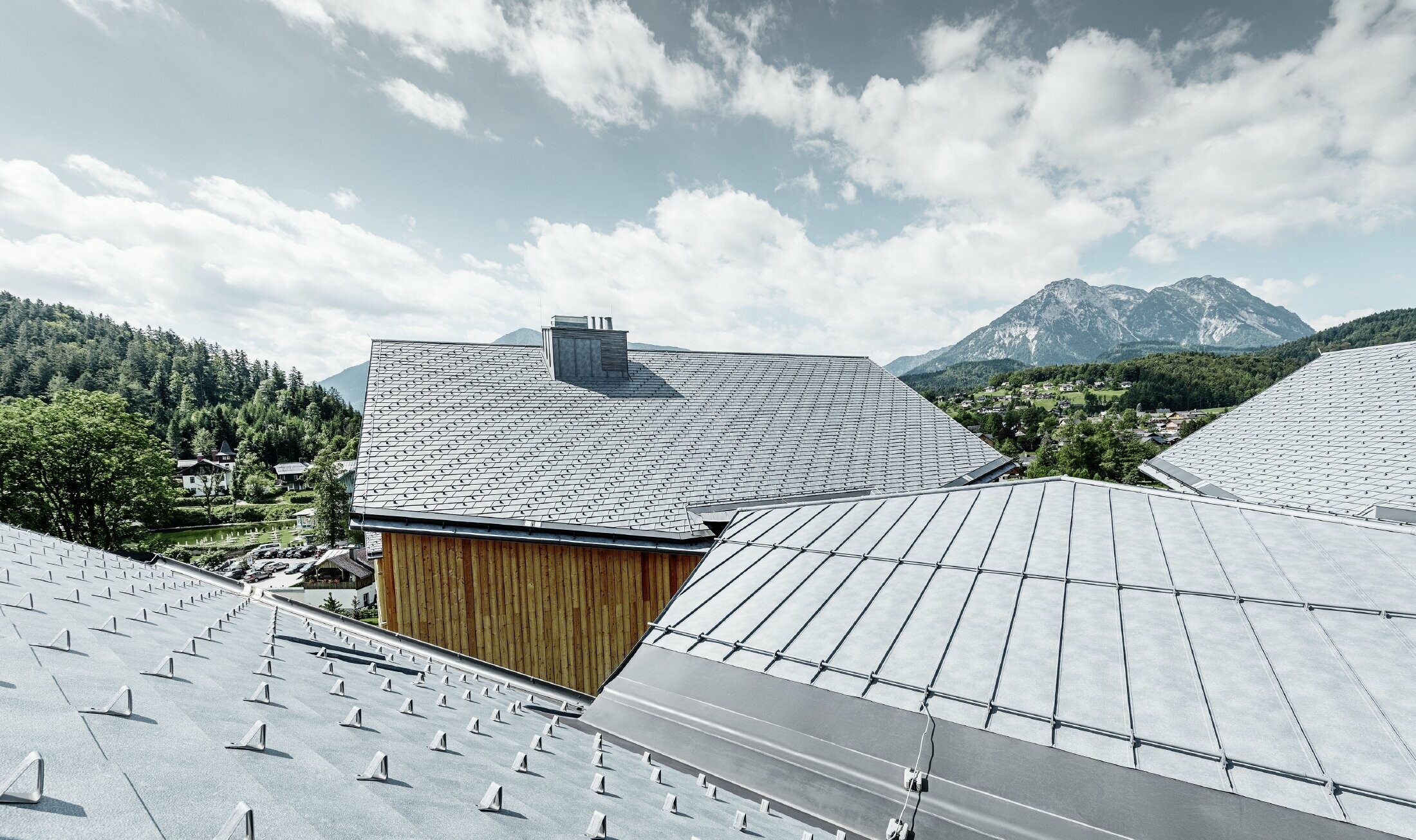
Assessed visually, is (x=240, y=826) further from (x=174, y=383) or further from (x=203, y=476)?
(x=174, y=383)

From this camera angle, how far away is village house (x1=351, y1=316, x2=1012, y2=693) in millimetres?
10172

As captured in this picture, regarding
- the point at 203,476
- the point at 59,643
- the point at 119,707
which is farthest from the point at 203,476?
the point at 119,707

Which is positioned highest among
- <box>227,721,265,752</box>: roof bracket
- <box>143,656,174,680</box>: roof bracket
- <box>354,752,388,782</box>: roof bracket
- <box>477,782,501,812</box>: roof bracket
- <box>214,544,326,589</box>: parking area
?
<box>143,656,174,680</box>: roof bracket

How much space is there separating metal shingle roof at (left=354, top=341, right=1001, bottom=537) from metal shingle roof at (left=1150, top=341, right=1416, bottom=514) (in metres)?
5.54

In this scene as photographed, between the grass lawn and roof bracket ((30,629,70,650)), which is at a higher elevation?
roof bracket ((30,629,70,650))

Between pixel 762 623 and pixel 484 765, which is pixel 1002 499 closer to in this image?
pixel 762 623

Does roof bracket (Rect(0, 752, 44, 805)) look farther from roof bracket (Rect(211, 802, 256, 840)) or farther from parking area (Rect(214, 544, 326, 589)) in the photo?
parking area (Rect(214, 544, 326, 589))

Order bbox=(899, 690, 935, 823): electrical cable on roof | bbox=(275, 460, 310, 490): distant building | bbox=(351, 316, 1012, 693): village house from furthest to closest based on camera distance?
bbox=(275, 460, 310, 490): distant building, bbox=(351, 316, 1012, 693): village house, bbox=(899, 690, 935, 823): electrical cable on roof

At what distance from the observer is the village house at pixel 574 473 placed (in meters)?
10.2

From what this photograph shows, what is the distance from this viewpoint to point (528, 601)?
10461 millimetres

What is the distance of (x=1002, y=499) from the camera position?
790 cm

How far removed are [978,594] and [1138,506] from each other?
3.36 metres

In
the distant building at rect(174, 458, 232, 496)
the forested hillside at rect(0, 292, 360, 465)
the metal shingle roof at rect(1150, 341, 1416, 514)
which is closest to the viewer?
the metal shingle roof at rect(1150, 341, 1416, 514)

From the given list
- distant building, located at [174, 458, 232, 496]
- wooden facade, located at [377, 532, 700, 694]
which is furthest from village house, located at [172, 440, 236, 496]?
wooden facade, located at [377, 532, 700, 694]
